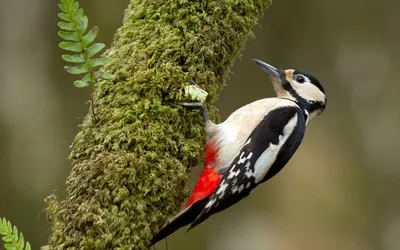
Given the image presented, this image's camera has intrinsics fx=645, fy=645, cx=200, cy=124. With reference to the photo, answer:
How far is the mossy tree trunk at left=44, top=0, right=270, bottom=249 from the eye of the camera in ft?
6.02

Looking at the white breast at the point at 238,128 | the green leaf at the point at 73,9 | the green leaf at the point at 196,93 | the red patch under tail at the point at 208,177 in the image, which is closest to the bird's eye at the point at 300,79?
the white breast at the point at 238,128

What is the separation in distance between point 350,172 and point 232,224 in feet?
3.86

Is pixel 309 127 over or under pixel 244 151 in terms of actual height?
under

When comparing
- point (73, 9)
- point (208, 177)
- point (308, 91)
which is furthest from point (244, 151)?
point (73, 9)

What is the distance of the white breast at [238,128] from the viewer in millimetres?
2510

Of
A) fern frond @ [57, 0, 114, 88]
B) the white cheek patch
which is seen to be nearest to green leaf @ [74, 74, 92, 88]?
fern frond @ [57, 0, 114, 88]

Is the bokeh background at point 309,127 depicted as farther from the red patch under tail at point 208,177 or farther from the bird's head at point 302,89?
the red patch under tail at point 208,177

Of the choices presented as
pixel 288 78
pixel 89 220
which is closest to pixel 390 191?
pixel 288 78

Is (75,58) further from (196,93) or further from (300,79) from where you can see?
(300,79)

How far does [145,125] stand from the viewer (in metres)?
2.07

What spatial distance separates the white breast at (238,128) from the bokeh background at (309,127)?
2.53 m

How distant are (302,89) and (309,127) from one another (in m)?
3.08

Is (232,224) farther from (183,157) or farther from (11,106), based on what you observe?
(183,157)

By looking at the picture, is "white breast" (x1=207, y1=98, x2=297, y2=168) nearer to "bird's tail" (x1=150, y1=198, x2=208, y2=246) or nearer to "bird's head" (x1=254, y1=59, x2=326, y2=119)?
"bird's head" (x1=254, y1=59, x2=326, y2=119)
